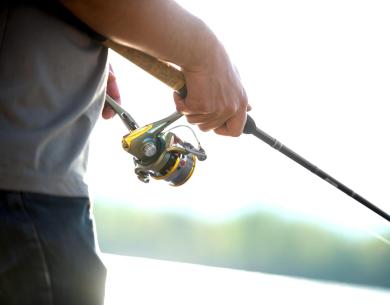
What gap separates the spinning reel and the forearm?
263mm

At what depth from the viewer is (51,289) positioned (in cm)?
95

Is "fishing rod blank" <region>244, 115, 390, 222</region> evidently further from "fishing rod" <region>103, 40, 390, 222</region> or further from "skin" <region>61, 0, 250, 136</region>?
"skin" <region>61, 0, 250, 136</region>

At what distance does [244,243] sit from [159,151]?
22.3 meters

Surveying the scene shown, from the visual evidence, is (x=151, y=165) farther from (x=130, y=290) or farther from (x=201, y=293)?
(x=201, y=293)

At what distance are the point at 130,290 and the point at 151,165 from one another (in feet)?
18.6

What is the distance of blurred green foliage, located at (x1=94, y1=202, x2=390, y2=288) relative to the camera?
20.5 meters

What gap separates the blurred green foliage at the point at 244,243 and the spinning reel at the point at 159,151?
17.7 m

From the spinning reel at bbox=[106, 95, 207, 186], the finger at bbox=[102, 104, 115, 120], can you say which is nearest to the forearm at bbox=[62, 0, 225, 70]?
the spinning reel at bbox=[106, 95, 207, 186]

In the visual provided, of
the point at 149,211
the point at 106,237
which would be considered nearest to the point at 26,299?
the point at 149,211

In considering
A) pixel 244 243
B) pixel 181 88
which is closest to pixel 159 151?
pixel 181 88

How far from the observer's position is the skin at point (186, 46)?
3.40ft

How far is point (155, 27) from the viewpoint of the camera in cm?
108

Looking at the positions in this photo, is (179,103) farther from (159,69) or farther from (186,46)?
(186,46)

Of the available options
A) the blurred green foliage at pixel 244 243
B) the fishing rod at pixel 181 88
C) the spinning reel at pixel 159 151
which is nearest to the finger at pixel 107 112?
the spinning reel at pixel 159 151
